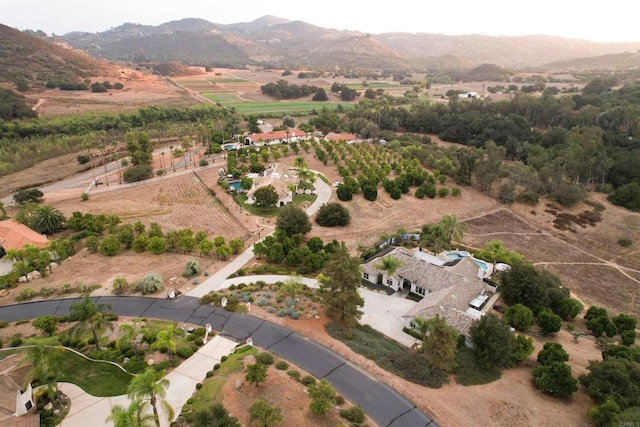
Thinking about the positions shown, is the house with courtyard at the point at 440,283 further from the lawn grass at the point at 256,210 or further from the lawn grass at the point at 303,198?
the lawn grass at the point at 303,198

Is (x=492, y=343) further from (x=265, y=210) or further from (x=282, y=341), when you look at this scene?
(x=265, y=210)

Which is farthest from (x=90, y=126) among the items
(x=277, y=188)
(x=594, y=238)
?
(x=594, y=238)

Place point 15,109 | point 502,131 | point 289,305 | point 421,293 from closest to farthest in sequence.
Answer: point 289,305, point 421,293, point 502,131, point 15,109

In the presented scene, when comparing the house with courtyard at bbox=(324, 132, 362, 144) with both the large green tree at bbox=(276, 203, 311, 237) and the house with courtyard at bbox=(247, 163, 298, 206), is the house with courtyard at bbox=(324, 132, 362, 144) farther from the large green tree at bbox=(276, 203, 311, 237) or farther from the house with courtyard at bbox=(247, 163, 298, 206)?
the large green tree at bbox=(276, 203, 311, 237)

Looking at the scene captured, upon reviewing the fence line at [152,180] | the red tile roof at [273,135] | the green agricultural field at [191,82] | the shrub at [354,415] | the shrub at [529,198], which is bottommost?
the shrub at [529,198]

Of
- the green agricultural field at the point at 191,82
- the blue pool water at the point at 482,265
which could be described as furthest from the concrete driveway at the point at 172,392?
the green agricultural field at the point at 191,82

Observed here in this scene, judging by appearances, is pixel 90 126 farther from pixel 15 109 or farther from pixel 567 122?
pixel 567 122

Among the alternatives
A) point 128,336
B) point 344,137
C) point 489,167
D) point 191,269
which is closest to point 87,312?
point 128,336

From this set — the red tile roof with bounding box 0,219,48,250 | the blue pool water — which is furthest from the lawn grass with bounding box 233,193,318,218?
the blue pool water
